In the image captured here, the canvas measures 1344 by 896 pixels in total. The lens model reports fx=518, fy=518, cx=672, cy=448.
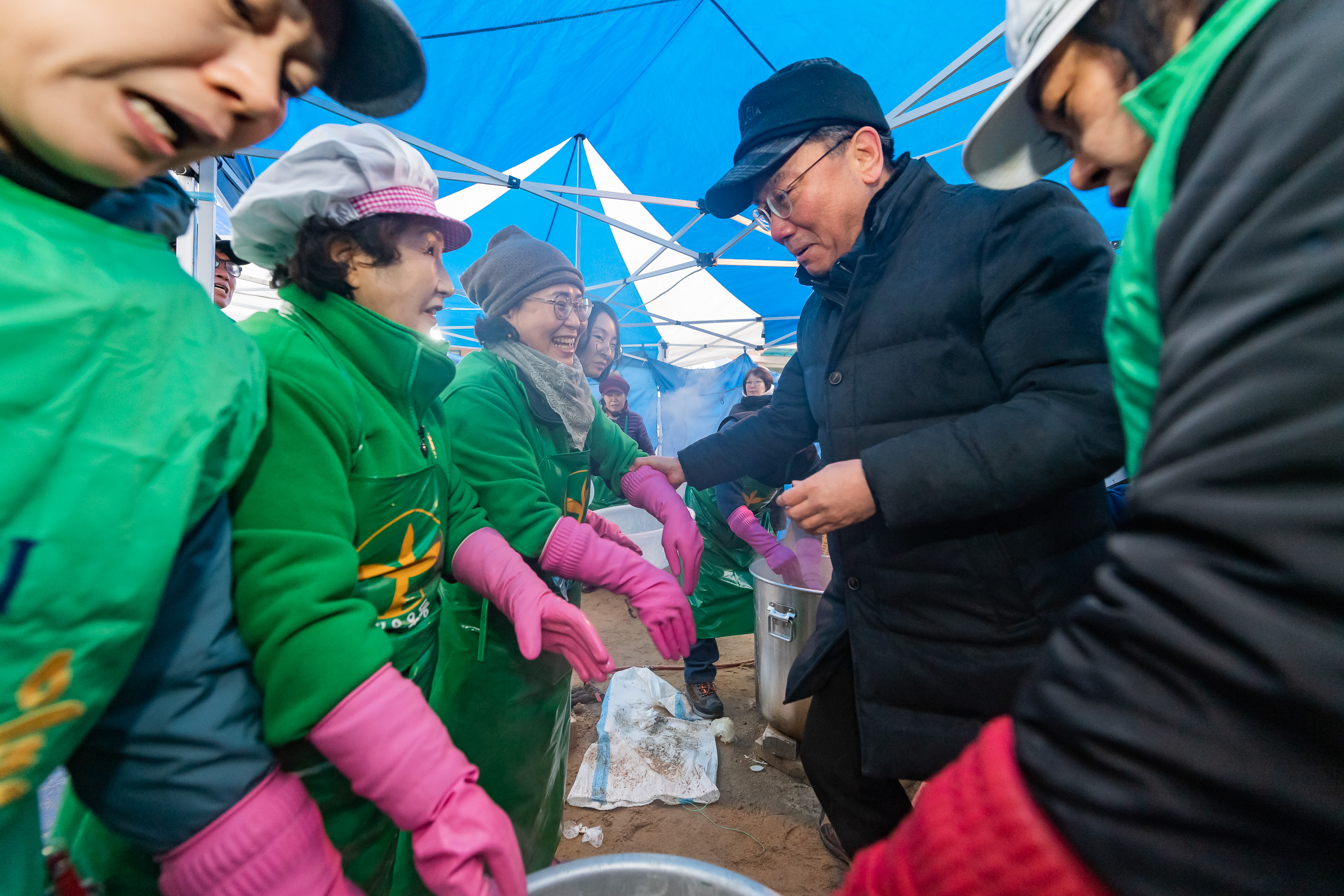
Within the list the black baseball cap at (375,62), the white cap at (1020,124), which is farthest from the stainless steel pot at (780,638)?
the black baseball cap at (375,62)

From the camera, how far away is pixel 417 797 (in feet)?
2.68

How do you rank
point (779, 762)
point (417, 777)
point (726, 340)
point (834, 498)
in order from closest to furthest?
point (417, 777), point (834, 498), point (779, 762), point (726, 340)

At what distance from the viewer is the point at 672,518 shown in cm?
236

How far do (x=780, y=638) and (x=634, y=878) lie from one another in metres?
1.82

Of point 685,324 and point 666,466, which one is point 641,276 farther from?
point 666,466

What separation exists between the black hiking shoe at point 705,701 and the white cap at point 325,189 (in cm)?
334

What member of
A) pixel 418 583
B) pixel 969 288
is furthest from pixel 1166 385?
pixel 418 583

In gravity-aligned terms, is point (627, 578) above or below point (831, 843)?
above

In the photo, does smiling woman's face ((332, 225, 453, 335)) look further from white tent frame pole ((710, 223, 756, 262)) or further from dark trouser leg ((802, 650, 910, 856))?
white tent frame pole ((710, 223, 756, 262))

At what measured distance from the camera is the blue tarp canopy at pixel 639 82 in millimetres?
3441

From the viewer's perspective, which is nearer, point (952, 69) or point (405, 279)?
point (405, 279)

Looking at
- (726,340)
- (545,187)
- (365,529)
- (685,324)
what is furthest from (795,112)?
(726,340)

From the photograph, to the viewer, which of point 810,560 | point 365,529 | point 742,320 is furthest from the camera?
point 742,320

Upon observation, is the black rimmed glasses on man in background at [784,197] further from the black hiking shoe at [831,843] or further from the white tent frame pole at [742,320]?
the white tent frame pole at [742,320]
